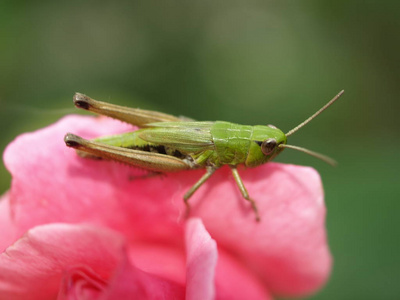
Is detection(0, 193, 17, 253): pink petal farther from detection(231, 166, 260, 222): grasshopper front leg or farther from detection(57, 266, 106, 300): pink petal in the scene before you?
detection(231, 166, 260, 222): grasshopper front leg

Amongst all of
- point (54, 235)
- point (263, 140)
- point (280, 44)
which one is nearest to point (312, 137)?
point (263, 140)

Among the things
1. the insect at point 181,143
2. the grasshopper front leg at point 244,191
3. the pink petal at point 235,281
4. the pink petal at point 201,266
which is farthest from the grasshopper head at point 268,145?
the pink petal at point 201,266

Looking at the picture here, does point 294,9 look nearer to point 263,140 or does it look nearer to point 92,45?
point 92,45

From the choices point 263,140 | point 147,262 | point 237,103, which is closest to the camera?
point 147,262

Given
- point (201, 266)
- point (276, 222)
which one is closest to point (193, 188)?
point (276, 222)

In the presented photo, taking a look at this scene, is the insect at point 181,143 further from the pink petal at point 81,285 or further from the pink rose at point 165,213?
the pink petal at point 81,285

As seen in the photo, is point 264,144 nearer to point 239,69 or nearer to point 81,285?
point 81,285

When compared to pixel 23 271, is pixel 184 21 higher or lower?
higher
